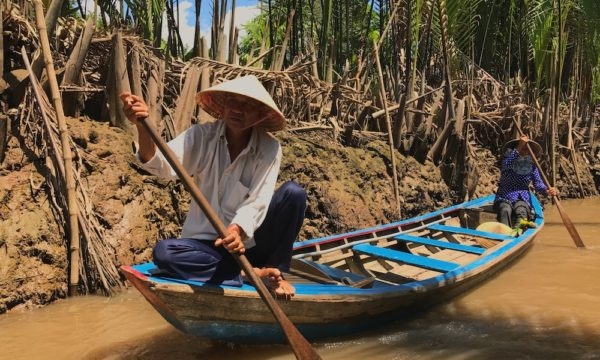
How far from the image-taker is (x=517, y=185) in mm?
5742

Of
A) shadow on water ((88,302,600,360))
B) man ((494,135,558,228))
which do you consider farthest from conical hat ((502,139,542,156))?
shadow on water ((88,302,600,360))

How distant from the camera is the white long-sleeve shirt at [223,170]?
8.14 ft

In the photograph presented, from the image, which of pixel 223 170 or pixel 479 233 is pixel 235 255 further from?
pixel 479 233

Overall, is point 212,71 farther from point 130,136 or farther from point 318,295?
point 318,295

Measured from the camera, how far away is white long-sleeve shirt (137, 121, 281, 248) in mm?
2480

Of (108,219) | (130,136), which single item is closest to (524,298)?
(108,219)

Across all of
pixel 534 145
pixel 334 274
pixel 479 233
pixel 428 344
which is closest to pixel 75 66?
pixel 334 274

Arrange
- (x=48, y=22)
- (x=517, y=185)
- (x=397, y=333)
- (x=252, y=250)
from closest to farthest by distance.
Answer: (x=252, y=250), (x=397, y=333), (x=48, y=22), (x=517, y=185)

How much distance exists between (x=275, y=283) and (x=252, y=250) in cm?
22

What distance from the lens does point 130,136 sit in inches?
174

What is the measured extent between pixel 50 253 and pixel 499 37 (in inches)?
404

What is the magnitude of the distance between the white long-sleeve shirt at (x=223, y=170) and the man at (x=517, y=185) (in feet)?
12.6

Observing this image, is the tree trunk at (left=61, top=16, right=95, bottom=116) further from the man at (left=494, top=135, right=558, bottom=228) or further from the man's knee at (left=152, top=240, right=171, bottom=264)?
the man at (left=494, top=135, right=558, bottom=228)

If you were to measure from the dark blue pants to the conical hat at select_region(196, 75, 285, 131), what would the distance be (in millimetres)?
331
